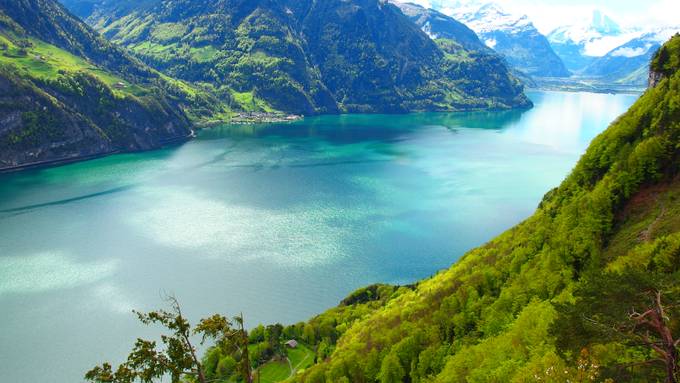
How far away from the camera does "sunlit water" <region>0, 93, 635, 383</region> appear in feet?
291

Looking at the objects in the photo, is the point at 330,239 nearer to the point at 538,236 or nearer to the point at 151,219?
the point at 151,219

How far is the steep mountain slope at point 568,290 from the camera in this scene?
2186 centimetres

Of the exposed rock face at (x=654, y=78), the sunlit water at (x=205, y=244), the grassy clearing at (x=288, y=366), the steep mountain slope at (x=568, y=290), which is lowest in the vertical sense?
the grassy clearing at (x=288, y=366)

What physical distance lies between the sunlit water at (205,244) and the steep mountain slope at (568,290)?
34.1 metres

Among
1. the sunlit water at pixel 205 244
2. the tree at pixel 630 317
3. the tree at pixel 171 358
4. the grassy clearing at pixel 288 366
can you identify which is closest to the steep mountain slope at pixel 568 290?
the tree at pixel 630 317

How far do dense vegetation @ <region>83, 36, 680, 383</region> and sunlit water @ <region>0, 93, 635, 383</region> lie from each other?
24.2 metres

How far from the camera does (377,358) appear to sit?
5703cm

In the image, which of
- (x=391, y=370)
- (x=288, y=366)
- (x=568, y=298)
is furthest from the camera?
(x=288, y=366)

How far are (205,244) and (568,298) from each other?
98276 millimetres

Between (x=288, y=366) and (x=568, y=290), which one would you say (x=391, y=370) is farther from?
(x=288, y=366)

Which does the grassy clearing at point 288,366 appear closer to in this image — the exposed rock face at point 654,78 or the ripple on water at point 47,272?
the ripple on water at point 47,272

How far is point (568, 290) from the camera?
41.1 meters

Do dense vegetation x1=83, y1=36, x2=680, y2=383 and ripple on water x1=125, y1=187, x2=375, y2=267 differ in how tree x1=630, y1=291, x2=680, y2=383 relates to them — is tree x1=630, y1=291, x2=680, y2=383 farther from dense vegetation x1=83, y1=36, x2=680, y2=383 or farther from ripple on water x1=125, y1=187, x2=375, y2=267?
ripple on water x1=125, y1=187, x2=375, y2=267

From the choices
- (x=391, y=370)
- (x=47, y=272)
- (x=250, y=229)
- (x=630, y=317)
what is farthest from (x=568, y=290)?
(x=47, y=272)
